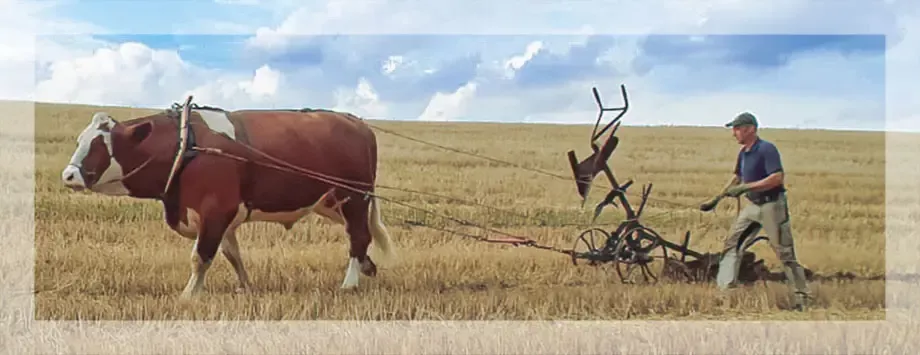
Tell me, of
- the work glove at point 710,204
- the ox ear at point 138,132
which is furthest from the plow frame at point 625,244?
the ox ear at point 138,132

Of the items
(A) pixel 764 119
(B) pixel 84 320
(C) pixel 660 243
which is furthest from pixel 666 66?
(B) pixel 84 320

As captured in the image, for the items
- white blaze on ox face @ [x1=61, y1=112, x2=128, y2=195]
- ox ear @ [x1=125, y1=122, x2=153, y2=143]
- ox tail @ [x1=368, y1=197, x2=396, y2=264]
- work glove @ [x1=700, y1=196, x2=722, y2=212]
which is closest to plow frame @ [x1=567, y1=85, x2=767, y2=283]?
work glove @ [x1=700, y1=196, x2=722, y2=212]

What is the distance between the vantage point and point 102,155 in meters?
4.93

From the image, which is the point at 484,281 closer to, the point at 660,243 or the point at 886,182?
the point at 660,243

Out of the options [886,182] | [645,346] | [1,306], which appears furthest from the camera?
[886,182]

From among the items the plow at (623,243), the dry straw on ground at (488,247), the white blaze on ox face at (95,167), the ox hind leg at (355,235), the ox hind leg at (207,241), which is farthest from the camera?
the plow at (623,243)

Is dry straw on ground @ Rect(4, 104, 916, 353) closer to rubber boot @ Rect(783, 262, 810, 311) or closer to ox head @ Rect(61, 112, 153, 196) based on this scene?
rubber boot @ Rect(783, 262, 810, 311)

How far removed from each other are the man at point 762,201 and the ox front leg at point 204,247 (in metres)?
2.76

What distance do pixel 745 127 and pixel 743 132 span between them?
4cm

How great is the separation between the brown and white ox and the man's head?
6.65 ft

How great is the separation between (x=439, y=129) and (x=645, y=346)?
1.70 meters

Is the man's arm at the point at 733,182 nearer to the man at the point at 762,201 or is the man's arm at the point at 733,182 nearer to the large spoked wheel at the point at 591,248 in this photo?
the man at the point at 762,201

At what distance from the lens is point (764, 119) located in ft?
18.0

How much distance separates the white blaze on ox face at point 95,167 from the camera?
16.0 ft
